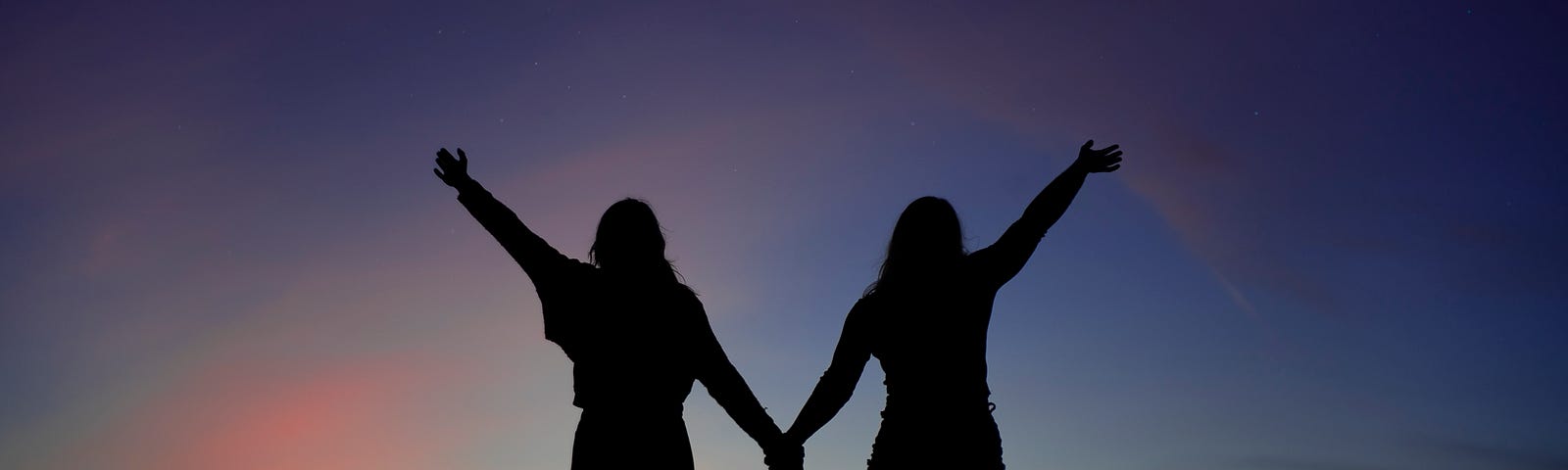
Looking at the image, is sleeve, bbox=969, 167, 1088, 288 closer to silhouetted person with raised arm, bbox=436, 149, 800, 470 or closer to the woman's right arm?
silhouetted person with raised arm, bbox=436, 149, 800, 470

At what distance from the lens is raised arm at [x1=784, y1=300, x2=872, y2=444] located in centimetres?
559

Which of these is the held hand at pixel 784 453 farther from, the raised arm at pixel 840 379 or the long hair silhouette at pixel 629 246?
the long hair silhouette at pixel 629 246

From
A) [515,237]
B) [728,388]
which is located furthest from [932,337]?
[515,237]

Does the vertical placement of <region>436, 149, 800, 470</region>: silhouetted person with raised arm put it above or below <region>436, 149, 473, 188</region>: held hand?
below

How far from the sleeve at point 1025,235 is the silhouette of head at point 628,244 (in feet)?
4.76

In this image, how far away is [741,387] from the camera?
5664mm

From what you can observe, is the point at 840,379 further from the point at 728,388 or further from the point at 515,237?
the point at 515,237

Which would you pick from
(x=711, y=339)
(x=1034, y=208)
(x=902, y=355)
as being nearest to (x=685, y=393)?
(x=711, y=339)

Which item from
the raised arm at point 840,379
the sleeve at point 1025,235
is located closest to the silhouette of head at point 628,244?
the raised arm at point 840,379

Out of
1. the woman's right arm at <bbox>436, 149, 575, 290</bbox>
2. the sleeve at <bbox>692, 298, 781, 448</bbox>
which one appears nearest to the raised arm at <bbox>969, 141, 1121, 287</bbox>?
the sleeve at <bbox>692, 298, 781, 448</bbox>

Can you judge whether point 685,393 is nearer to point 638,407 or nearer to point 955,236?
point 638,407

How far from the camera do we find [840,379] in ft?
18.7

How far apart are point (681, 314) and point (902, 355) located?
1020 mm

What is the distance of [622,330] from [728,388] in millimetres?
754
